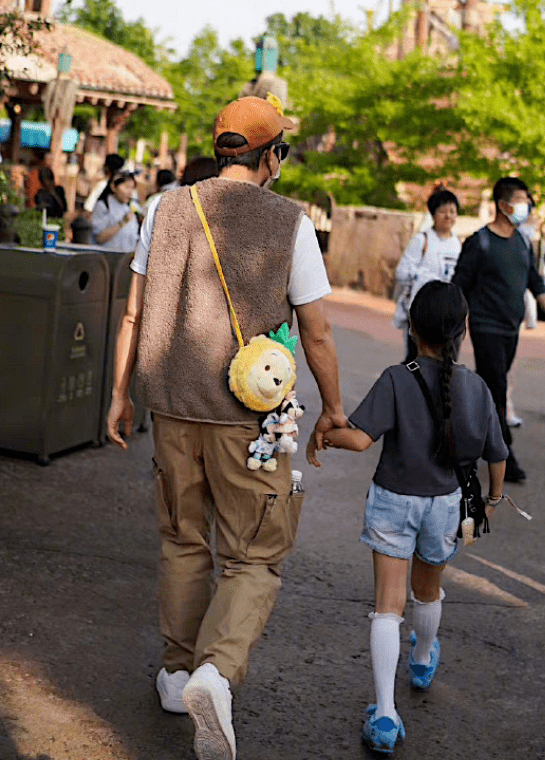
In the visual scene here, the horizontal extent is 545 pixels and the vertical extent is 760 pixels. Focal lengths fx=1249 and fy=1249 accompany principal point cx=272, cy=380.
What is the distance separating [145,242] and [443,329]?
0.98m

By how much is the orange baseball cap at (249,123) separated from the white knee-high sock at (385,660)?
4.93 ft

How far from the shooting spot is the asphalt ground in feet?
12.6

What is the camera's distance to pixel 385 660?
3.80 m

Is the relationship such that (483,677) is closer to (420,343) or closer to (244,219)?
(420,343)

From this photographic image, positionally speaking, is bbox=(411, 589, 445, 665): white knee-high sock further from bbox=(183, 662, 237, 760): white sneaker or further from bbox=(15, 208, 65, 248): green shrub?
bbox=(15, 208, 65, 248): green shrub

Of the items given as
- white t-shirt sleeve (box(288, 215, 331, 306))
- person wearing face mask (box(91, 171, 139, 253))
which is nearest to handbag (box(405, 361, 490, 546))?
white t-shirt sleeve (box(288, 215, 331, 306))

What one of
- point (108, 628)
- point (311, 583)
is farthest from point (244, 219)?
point (311, 583)

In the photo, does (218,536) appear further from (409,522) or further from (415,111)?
(415,111)

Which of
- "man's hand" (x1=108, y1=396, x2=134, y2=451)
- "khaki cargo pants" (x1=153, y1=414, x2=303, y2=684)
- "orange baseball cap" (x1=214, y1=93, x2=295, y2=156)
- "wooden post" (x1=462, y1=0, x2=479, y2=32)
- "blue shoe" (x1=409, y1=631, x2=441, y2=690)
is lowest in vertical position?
"blue shoe" (x1=409, y1=631, x2=441, y2=690)

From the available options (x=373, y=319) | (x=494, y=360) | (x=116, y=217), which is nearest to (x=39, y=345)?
(x=116, y=217)

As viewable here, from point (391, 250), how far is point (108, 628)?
17841 mm

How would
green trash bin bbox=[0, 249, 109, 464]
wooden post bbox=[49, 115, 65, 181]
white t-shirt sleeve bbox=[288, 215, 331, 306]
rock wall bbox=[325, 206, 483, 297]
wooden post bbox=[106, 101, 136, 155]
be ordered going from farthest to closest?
1. wooden post bbox=[106, 101, 136, 155]
2. wooden post bbox=[49, 115, 65, 181]
3. rock wall bbox=[325, 206, 483, 297]
4. green trash bin bbox=[0, 249, 109, 464]
5. white t-shirt sleeve bbox=[288, 215, 331, 306]

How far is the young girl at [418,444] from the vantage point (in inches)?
153

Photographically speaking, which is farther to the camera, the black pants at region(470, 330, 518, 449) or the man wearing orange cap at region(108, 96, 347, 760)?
the black pants at region(470, 330, 518, 449)
